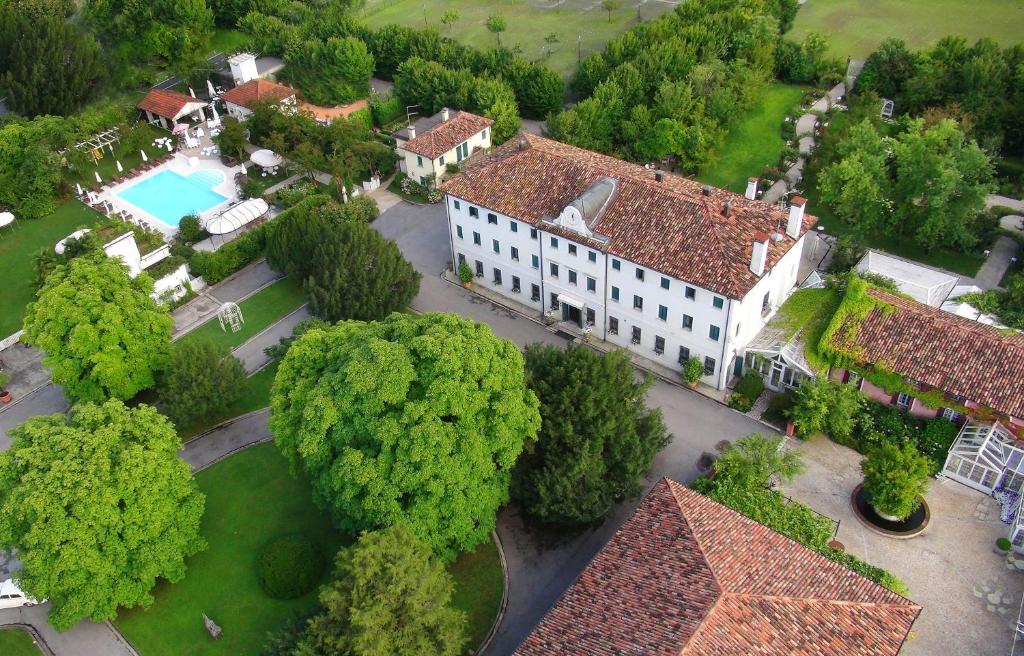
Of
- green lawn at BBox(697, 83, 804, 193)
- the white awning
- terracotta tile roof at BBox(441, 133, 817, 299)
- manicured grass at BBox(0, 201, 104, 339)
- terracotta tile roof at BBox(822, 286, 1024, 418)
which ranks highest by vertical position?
terracotta tile roof at BBox(441, 133, 817, 299)

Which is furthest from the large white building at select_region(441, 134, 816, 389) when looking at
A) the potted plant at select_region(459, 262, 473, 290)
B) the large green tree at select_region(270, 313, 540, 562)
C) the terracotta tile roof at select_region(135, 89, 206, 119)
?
the terracotta tile roof at select_region(135, 89, 206, 119)

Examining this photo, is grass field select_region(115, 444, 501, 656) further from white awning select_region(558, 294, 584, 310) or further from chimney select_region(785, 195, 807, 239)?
chimney select_region(785, 195, 807, 239)

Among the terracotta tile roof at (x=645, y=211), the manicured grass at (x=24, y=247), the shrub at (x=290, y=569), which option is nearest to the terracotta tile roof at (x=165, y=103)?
the manicured grass at (x=24, y=247)

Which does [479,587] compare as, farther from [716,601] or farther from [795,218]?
[795,218]

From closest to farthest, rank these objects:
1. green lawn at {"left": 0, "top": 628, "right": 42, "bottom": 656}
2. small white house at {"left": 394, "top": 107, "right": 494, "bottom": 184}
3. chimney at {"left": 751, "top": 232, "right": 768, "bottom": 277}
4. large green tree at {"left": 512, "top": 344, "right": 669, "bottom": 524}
A: green lawn at {"left": 0, "top": 628, "right": 42, "bottom": 656}
large green tree at {"left": 512, "top": 344, "right": 669, "bottom": 524}
chimney at {"left": 751, "top": 232, "right": 768, "bottom": 277}
small white house at {"left": 394, "top": 107, "right": 494, "bottom": 184}

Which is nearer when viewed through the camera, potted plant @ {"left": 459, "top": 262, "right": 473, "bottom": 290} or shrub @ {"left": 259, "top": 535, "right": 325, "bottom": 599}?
shrub @ {"left": 259, "top": 535, "right": 325, "bottom": 599}

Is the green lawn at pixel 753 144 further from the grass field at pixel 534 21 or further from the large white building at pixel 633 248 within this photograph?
the grass field at pixel 534 21

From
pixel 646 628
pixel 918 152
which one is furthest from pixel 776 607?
pixel 918 152
